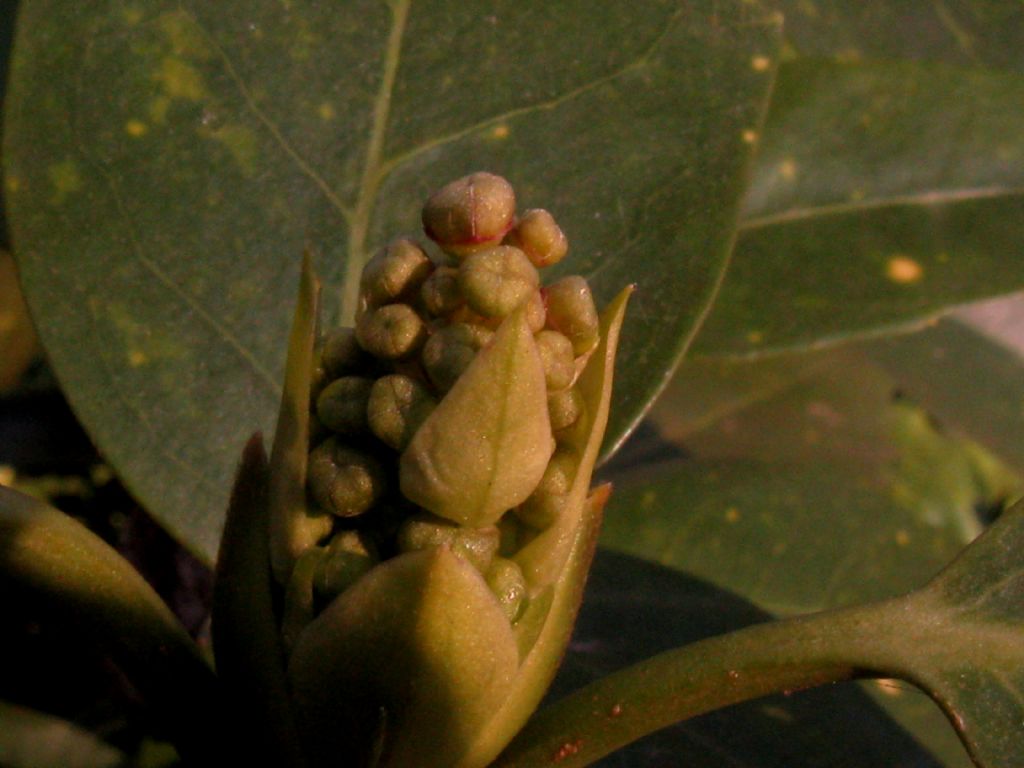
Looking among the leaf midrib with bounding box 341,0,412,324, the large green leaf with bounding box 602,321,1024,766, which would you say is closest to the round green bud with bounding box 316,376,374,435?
the leaf midrib with bounding box 341,0,412,324

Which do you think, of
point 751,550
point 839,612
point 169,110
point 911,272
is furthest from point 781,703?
point 169,110

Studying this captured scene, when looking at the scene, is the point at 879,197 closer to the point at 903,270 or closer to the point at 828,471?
the point at 903,270

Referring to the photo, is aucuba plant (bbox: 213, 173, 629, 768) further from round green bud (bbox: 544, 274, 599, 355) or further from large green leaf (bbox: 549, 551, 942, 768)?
large green leaf (bbox: 549, 551, 942, 768)

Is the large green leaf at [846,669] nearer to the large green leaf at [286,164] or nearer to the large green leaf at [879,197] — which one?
the large green leaf at [286,164]

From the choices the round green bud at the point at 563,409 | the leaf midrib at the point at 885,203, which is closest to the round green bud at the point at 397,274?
the round green bud at the point at 563,409

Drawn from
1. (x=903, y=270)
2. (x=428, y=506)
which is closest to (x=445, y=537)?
(x=428, y=506)

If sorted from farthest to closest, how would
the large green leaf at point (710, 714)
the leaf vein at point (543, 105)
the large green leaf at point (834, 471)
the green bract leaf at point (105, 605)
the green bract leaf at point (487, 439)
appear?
the large green leaf at point (834, 471), the leaf vein at point (543, 105), the large green leaf at point (710, 714), the green bract leaf at point (105, 605), the green bract leaf at point (487, 439)
